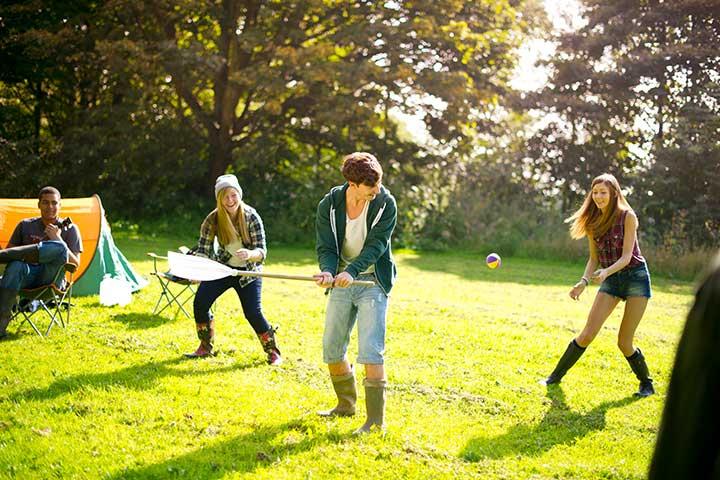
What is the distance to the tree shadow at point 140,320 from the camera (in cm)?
971

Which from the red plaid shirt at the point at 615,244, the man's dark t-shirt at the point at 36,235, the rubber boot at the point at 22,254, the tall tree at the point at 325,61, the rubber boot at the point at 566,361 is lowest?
the rubber boot at the point at 566,361

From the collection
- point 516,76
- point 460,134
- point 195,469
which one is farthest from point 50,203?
point 516,76

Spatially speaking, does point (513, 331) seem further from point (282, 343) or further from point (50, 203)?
point (50, 203)

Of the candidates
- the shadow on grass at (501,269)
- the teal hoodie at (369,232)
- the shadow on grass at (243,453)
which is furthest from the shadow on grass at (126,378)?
the shadow on grass at (501,269)

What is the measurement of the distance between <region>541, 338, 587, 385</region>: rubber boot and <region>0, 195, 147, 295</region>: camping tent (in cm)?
665

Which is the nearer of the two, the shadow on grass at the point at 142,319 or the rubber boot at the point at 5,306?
the rubber boot at the point at 5,306

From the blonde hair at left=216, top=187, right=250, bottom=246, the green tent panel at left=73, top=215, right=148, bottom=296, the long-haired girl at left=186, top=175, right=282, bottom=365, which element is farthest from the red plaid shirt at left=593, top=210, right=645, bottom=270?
the green tent panel at left=73, top=215, right=148, bottom=296

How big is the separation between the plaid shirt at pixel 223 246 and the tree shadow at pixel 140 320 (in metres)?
1.74

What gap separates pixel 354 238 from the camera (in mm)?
6129

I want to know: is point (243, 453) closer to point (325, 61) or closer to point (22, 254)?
point (22, 254)

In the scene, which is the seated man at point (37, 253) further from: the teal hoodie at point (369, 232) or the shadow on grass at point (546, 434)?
the shadow on grass at point (546, 434)

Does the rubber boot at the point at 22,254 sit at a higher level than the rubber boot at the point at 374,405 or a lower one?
higher

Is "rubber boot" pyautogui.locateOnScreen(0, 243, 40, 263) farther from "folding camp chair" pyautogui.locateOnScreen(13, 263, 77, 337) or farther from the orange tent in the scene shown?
the orange tent

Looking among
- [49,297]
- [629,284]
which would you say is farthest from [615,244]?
[49,297]
